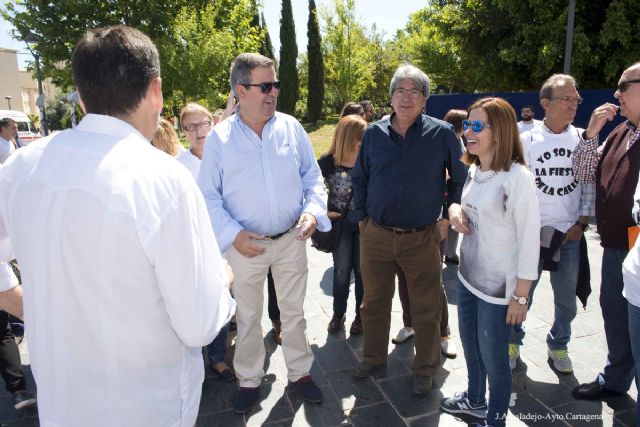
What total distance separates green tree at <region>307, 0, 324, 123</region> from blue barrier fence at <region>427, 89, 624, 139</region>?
1464cm

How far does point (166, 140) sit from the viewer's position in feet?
12.1

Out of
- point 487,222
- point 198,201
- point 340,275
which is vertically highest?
point 198,201

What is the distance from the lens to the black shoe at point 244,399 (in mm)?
2939

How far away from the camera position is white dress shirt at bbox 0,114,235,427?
4.08 ft

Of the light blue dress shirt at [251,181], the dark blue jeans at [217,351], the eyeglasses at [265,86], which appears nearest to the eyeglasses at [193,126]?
the light blue dress shirt at [251,181]

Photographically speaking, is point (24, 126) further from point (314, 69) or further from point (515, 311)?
point (515, 311)

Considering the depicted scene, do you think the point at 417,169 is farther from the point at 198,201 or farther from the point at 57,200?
the point at 57,200

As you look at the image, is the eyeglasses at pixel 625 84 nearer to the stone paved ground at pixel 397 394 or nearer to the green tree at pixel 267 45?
the stone paved ground at pixel 397 394

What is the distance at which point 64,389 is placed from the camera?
4.52 ft

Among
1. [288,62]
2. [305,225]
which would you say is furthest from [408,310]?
[288,62]

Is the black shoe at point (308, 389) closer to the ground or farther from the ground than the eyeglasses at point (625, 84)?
closer to the ground

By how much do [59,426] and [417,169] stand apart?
243cm

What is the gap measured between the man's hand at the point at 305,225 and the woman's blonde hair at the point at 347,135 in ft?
3.93

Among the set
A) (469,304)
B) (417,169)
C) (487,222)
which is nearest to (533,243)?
(487,222)
